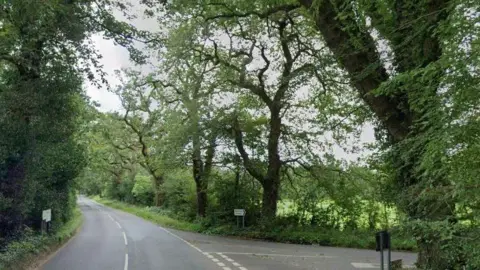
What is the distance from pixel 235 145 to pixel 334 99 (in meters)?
7.18

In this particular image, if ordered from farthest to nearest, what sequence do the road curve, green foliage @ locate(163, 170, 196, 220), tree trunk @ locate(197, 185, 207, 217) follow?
green foliage @ locate(163, 170, 196, 220) < tree trunk @ locate(197, 185, 207, 217) < the road curve

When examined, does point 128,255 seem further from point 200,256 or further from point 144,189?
point 144,189

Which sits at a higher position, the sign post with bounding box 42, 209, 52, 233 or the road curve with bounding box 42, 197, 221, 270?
the sign post with bounding box 42, 209, 52, 233

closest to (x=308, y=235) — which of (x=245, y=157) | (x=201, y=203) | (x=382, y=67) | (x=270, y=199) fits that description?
(x=270, y=199)

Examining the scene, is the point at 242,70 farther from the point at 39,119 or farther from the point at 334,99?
the point at 39,119

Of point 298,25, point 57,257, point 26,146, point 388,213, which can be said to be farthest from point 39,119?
point 388,213

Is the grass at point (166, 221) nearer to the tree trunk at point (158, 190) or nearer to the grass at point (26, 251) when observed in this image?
the tree trunk at point (158, 190)

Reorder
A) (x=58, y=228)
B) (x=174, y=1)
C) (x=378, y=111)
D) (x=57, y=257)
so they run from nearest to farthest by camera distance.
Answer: (x=378, y=111) → (x=174, y=1) → (x=57, y=257) → (x=58, y=228)

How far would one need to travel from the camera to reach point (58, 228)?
2469 centimetres

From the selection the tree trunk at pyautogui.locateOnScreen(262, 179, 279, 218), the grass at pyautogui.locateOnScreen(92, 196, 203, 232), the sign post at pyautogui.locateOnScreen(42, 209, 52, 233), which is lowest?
the grass at pyautogui.locateOnScreen(92, 196, 203, 232)

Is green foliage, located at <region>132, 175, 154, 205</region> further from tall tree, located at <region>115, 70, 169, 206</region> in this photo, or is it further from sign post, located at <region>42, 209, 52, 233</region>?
sign post, located at <region>42, 209, 52, 233</region>

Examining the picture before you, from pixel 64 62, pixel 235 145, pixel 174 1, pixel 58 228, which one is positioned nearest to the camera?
pixel 174 1

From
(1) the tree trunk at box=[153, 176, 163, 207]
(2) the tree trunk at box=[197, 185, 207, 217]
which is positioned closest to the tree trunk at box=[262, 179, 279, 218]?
(2) the tree trunk at box=[197, 185, 207, 217]

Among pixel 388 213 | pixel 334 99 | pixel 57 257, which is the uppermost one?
pixel 334 99
